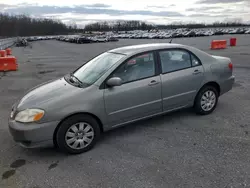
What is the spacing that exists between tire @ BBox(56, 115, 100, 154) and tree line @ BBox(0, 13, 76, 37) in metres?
90.4

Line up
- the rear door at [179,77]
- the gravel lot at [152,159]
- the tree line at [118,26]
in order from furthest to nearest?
1. the tree line at [118,26]
2. the rear door at [179,77]
3. the gravel lot at [152,159]

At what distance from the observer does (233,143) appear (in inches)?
140

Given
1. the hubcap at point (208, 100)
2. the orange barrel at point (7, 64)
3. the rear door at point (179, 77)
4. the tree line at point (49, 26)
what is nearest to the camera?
the rear door at point (179, 77)

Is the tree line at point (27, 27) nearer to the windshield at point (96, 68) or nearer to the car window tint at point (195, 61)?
the windshield at point (96, 68)

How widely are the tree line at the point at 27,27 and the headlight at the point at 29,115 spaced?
296ft

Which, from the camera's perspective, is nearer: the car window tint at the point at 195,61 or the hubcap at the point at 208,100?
the car window tint at the point at 195,61

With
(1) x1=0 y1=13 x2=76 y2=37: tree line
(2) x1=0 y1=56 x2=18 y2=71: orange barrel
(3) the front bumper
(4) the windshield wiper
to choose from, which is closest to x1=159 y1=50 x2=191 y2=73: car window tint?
(4) the windshield wiper

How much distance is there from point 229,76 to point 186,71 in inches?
50.3

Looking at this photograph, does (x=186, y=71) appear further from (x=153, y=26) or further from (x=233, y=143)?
(x=153, y=26)

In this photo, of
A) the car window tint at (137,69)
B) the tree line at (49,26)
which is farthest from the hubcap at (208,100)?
the tree line at (49,26)

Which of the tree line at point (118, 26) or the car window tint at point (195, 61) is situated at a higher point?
the tree line at point (118, 26)

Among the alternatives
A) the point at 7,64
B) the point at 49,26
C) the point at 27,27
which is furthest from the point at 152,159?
the point at 49,26

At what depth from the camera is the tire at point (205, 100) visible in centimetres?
453

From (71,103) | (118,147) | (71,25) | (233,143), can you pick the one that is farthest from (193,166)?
(71,25)
